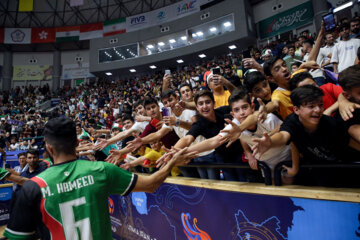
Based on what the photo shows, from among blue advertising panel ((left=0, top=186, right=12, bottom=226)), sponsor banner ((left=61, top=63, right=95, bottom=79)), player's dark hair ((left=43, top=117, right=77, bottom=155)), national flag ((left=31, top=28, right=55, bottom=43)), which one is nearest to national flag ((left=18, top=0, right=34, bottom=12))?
national flag ((left=31, top=28, right=55, bottom=43))

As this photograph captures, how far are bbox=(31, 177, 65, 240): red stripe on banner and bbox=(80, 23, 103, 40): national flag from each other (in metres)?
23.3

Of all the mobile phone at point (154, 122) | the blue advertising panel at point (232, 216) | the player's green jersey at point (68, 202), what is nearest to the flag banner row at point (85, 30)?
the mobile phone at point (154, 122)

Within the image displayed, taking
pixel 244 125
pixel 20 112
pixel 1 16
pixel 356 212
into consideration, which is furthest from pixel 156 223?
pixel 1 16

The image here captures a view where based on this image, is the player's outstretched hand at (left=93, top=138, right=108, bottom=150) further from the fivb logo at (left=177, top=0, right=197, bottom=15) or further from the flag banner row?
the flag banner row

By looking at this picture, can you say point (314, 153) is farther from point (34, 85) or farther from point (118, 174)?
point (34, 85)

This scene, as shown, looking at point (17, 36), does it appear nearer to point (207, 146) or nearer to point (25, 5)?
point (25, 5)

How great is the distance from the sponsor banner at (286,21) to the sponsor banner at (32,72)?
2142 cm

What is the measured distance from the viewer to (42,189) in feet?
4.52

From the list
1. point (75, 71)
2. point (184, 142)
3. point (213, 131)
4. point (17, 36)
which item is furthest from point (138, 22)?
point (184, 142)

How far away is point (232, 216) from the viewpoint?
6.48ft

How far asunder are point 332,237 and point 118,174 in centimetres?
142

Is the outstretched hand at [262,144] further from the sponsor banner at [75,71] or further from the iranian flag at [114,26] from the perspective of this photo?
the sponsor banner at [75,71]

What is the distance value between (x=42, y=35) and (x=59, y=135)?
87.0 ft

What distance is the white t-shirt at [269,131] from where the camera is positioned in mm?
1925
